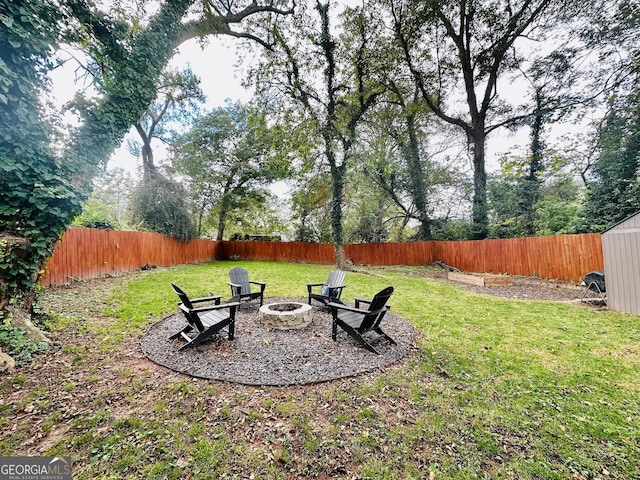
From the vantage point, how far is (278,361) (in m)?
3.07

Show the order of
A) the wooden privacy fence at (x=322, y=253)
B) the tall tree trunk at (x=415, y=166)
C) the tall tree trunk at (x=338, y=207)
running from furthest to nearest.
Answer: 1. the tall tree trunk at (x=415, y=166)
2. the tall tree trunk at (x=338, y=207)
3. the wooden privacy fence at (x=322, y=253)

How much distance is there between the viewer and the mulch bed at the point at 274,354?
2.76m

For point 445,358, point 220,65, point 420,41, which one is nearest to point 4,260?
point 445,358

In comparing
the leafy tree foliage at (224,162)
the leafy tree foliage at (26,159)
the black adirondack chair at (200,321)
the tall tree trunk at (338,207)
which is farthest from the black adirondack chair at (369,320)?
the leafy tree foliage at (224,162)

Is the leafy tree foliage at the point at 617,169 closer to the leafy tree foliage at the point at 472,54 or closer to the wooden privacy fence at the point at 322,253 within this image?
the wooden privacy fence at the point at 322,253

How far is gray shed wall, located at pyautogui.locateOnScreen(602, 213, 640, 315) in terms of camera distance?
4.72 m

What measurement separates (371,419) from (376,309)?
1.51 meters

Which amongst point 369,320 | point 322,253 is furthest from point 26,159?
point 322,253

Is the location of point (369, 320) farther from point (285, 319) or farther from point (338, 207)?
point (338, 207)

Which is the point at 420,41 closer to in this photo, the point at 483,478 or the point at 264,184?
the point at 264,184

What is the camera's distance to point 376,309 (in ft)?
11.4

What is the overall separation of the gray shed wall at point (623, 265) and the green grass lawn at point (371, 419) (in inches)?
83.7

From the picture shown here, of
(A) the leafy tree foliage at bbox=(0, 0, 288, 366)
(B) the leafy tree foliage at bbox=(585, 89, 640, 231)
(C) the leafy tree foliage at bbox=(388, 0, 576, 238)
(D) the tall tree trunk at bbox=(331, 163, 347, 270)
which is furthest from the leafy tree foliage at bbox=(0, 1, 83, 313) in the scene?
(B) the leafy tree foliage at bbox=(585, 89, 640, 231)

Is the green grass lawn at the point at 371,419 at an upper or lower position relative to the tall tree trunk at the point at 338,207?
lower
